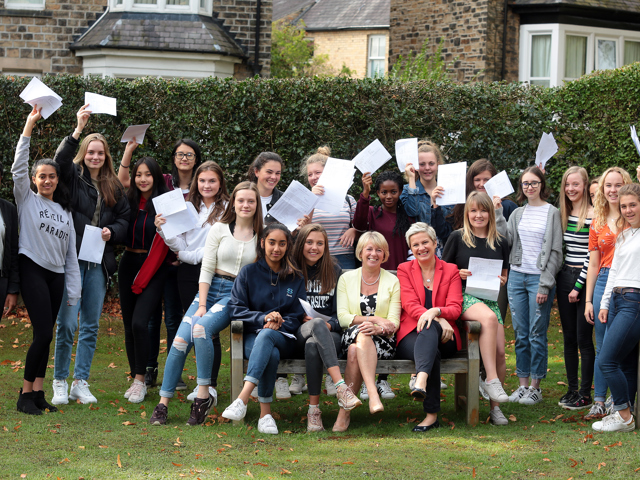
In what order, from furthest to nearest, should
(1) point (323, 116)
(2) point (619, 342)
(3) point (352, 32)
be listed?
1. (3) point (352, 32)
2. (1) point (323, 116)
3. (2) point (619, 342)

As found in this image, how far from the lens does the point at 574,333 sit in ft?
21.2

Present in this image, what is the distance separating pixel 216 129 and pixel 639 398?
20.7 ft

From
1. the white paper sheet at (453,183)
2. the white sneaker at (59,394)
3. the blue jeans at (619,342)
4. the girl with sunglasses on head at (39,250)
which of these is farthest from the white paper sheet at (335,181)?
the white sneaker at (59,394)

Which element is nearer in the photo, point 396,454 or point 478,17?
point 396,454

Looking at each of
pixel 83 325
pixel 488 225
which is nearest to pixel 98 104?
pixel 83 325

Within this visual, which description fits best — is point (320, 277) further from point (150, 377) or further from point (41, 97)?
point (41, 97)

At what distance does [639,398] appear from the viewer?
5582mm

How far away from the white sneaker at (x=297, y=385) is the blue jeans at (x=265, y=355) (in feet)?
3.97

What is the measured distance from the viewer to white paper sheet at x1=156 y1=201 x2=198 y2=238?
250 inches

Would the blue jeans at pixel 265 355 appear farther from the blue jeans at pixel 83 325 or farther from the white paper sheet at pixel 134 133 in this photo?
the white paper sheet at pixel 134 133

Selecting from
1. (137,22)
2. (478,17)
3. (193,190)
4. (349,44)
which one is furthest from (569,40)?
(349,44)

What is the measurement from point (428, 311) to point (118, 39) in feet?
36.1

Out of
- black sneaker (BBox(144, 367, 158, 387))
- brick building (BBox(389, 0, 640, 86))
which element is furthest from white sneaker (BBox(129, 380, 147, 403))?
brick building (BBox(389, 0, 640, 86))

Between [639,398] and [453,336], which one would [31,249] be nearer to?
[453,336]
